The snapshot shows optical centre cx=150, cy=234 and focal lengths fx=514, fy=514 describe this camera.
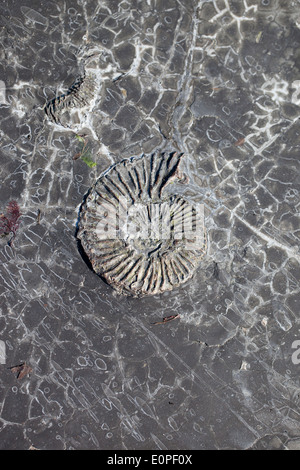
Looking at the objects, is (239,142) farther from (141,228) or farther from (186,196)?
(141,228)

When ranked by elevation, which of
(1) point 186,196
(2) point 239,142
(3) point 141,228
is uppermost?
(2) point 239,142

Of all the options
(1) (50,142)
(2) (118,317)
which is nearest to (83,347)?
(2) (118,317)

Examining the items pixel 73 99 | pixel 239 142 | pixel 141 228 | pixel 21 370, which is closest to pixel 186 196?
pixel 141 228

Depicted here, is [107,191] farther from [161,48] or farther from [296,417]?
[296,417]

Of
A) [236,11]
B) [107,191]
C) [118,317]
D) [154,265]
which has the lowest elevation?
[118,317]

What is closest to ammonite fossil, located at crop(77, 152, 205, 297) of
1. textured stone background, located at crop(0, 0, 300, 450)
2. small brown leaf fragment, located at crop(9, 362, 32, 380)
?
textured stone background, located at crop(0, 0, 300, 450)
